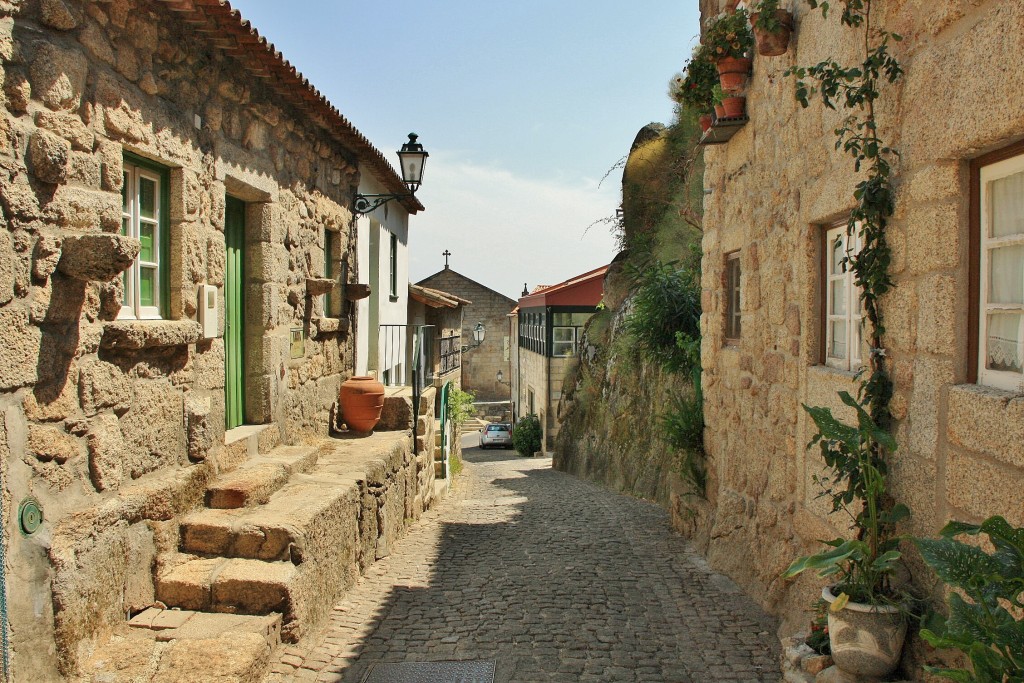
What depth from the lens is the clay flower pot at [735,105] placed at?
5691mm

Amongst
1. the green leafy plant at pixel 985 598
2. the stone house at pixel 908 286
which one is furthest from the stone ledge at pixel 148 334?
the green leafy plant at pixel 985 598

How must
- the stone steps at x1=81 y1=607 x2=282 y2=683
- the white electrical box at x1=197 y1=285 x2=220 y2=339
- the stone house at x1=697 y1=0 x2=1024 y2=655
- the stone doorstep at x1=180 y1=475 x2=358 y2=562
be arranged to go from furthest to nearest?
the white electrical box at x1=197 y1=285 x2=220 y2=339
the stone doorstep at x1=180 y1=475 x2=358 y2=562
the stone steps at x1=81 y1=607 x2=282 y2=683
the stone house at x1=697 y1=0 x2=1024 y2=655

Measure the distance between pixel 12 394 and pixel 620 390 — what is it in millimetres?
10833

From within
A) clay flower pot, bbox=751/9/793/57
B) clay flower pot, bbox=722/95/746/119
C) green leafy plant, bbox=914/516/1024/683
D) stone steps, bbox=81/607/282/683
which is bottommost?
stone steps, bbox=81/607/282/683

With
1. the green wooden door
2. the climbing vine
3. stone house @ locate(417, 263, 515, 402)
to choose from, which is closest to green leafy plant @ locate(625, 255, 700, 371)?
the green wooden door

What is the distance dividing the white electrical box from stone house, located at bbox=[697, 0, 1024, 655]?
3547mm

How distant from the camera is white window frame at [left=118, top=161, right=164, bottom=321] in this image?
4.41 meters

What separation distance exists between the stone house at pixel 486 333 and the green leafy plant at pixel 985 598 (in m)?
36.7

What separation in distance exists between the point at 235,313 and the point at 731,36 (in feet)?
13.3

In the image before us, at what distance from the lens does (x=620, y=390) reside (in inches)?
527

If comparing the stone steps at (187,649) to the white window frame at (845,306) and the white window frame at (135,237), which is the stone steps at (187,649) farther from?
the white window frame at (845,306)

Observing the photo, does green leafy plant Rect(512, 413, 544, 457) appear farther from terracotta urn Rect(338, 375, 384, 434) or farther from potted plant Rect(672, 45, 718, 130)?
potted plant Rect(672, 45, 718, 130)

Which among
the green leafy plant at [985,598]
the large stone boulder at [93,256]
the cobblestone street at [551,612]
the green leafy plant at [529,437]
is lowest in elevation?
the green leafy plant at [529,437]

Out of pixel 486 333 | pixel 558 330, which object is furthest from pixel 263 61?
pixel 486 333
